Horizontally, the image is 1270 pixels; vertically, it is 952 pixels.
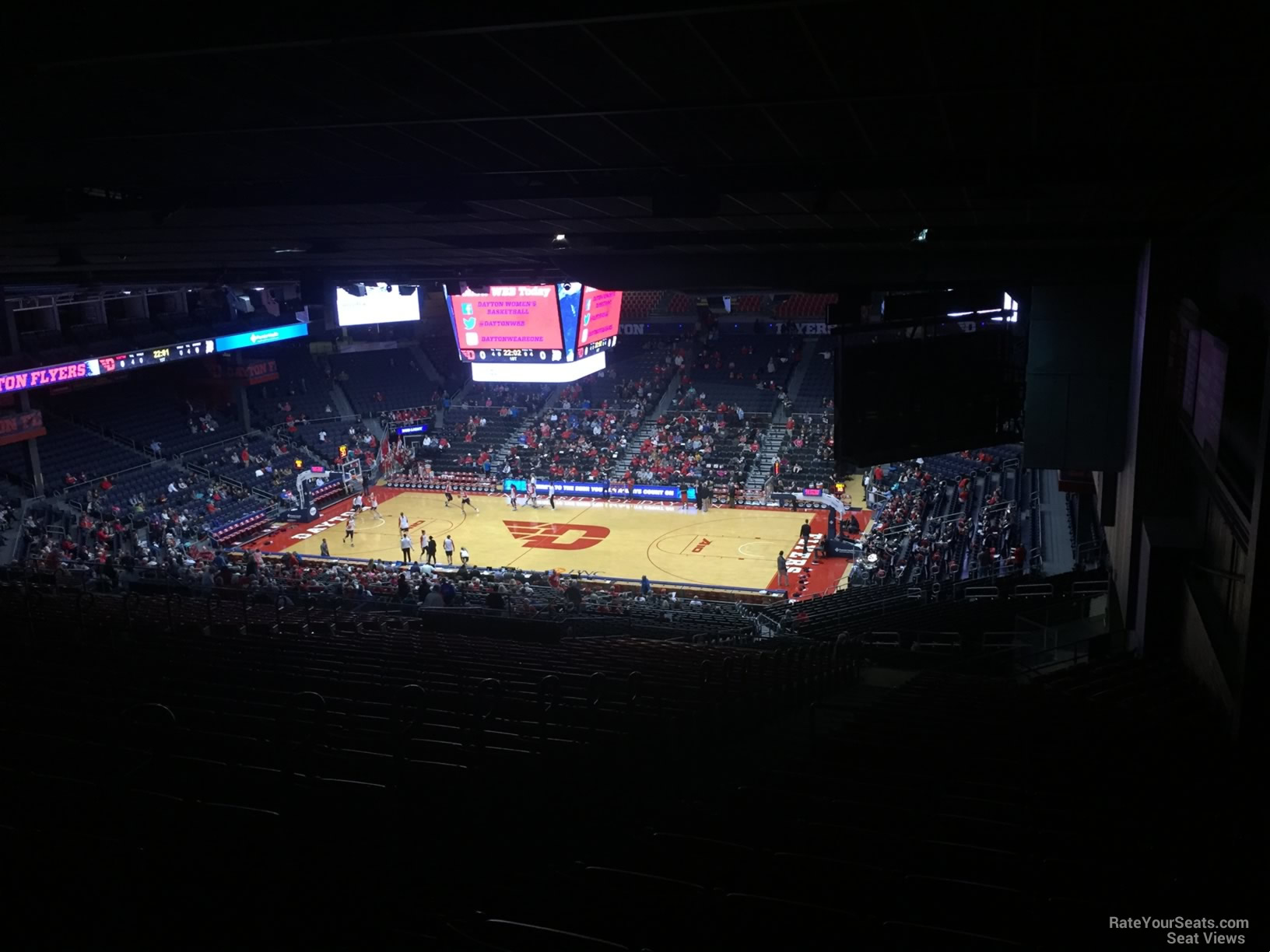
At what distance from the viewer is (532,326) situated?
36031 millimetres

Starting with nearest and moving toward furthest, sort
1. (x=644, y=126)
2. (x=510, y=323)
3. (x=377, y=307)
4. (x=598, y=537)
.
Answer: (x=644, y=126) < (x=598, y=537) < (x=510, y=323) < (x=377, y=307)

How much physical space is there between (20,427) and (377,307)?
1545 cm

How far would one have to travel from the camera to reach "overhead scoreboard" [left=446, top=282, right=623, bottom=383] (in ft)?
117

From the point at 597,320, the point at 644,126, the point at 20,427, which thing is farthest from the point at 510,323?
the point at 644,126

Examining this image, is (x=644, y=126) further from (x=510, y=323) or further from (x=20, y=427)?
(x=20, y=427)

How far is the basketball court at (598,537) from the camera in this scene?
2969cm

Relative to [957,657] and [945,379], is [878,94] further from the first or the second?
[957,657]

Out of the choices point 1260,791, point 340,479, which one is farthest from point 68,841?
point 340,479

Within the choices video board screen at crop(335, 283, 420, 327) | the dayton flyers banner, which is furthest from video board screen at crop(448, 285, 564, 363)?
the dayton flyers banner

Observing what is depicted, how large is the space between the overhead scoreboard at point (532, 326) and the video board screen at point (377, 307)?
396 centimetres

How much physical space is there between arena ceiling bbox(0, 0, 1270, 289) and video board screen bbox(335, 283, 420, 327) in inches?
1169

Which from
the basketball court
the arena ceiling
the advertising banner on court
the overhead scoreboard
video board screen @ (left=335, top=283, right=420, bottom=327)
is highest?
video board screen @ (left=335, top=283, right=420, bottom=327)

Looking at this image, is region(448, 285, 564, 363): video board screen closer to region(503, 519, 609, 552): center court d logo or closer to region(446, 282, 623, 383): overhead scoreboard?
region(446, 282, 623, 383): overhead scoreboard

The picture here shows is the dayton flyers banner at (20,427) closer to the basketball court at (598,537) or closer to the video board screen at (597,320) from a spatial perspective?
the basketball court at (598,537)
